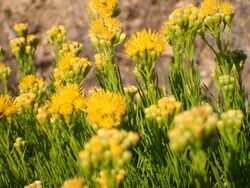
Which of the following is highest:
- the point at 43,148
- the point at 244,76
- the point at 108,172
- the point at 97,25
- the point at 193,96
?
the point at 97,25

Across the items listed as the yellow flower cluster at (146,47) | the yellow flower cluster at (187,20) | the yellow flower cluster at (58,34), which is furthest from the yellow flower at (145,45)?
the yellow flower cluster at (58,34)

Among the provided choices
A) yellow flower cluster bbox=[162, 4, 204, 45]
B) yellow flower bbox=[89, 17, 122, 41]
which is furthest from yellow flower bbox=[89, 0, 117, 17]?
yellow flower cluster bbox=[162, 4, 204, 45]

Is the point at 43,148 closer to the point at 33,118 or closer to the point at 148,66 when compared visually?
the point at 33,118

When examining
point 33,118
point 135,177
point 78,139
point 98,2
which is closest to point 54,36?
point 98,2

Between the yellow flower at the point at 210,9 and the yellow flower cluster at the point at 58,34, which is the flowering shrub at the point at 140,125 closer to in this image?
the yellow flower at the point at 210,9

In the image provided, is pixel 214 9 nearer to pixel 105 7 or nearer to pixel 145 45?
pixel 145 45

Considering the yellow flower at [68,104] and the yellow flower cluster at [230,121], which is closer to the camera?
the yellow flower cluster at [230,121]

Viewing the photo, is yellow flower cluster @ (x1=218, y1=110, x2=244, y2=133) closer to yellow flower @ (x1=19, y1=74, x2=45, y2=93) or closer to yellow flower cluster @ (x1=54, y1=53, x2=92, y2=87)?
yellow flower cluster @ (x1=54, y1=53, x2=92, y2=87)
